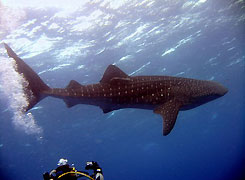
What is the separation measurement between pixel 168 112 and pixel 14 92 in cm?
1507

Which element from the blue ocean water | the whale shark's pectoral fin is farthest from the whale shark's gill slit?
the whale shark's pectoral fin

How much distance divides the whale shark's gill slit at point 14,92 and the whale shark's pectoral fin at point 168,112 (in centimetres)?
382

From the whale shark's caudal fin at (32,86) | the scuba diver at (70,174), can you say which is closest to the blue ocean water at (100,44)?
the whale shark's caudal fin at (32,86)

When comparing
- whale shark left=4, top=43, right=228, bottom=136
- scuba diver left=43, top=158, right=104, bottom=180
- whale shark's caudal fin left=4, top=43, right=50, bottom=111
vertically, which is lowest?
scuba diver left=43, top=158, right=104, bottom=180

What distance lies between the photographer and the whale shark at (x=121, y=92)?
580cm

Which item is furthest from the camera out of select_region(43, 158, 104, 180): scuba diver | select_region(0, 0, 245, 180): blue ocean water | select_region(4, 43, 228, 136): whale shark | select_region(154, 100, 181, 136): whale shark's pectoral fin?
select_region(0, 0, 245, 180): blue ocean water

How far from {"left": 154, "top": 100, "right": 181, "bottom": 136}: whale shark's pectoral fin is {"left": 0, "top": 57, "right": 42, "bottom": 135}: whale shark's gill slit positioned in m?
3.82

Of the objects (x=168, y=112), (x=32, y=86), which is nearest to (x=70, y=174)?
(x=32, y=86)

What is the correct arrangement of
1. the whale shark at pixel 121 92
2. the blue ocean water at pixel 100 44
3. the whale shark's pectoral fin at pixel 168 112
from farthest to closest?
the blue ocean water at pixel 100 44 < the whale shark at pixel 121 92 < the whale shark's pectoral fin at pixel 168 112

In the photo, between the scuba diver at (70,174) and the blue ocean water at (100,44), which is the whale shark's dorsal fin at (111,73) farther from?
the blue ocean water at (100,44)

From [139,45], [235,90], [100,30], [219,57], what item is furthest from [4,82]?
[235,90]

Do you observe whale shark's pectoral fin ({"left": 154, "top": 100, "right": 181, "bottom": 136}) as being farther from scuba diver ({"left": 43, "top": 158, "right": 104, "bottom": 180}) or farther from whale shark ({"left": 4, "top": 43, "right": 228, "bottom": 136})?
scuba diver ({"left": 43, "top": 158, "right": 104, "bottom": 180})

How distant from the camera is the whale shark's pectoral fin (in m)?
5.41

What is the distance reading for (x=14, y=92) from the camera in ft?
55.3
